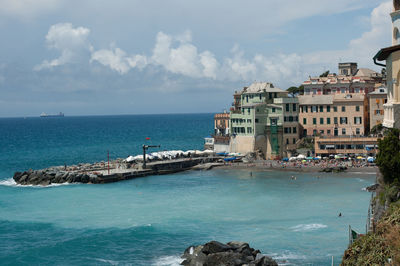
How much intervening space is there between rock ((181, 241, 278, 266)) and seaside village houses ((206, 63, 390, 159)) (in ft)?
169

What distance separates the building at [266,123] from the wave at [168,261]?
5539 centimetres

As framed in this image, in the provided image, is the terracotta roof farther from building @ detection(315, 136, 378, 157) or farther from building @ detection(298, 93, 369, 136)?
building @ detection(298, 93, 369, 136)

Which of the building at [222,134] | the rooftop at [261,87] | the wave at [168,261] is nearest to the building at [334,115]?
the rooftop at [261,87]

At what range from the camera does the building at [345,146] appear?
80.1 m

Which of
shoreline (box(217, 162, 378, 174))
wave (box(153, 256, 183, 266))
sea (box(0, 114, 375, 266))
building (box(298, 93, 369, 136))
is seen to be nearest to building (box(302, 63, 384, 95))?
building (box(298, 93, 369, 136))

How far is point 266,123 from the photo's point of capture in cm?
9050

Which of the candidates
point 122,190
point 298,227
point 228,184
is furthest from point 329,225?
point 122,190

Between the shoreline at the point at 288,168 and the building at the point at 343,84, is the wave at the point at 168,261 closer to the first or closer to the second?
the shoreline at the point at 288,168

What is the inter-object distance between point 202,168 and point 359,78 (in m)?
37.3

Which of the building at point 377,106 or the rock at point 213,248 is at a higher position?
the building at point 377,106

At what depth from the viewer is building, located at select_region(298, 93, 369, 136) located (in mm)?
86875

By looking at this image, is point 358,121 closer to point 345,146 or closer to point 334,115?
point 334,115

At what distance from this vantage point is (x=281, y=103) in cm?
8912

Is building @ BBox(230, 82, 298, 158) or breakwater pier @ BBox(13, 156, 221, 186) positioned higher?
building @ BBox(230, 82, 298, 158)
